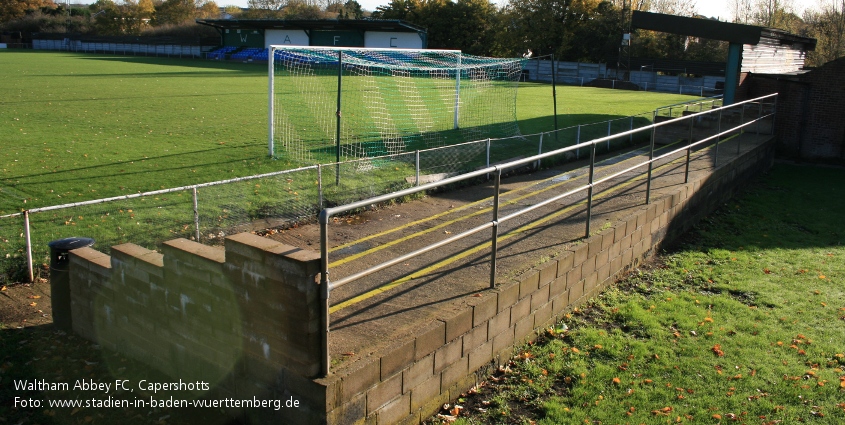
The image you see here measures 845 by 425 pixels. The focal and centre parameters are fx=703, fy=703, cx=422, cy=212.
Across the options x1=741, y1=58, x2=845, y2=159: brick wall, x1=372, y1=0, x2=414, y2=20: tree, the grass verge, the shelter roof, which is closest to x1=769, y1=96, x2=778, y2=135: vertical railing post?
x1=741, y1=58, x2=845, y2=159: brick wall

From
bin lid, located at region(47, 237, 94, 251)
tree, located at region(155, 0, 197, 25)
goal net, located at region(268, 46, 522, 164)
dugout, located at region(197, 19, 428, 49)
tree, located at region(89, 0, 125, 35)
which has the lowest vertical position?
bin lid, located at region(47, 237, 94, 251)

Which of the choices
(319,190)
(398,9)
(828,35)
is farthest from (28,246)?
(398,9)

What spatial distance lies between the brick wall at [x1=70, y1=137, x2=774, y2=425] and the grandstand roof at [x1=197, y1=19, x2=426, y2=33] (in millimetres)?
53154

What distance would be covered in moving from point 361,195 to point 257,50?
197ft

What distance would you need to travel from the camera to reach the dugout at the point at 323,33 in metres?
60.5

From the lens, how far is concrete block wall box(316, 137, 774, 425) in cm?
459

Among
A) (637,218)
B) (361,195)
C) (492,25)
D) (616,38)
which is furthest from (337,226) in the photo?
(492,25)

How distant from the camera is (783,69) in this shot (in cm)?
2327

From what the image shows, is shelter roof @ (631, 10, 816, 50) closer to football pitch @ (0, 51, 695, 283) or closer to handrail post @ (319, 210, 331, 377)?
football pitch @ (0, 51, 695, 283)

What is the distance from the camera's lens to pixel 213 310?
5.17 m

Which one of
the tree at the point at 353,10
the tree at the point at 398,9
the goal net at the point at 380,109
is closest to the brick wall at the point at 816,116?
the goal net at the point at 380,109

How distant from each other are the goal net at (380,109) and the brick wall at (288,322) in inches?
260

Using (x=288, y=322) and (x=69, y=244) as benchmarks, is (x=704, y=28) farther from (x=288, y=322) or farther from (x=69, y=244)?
(x=288, y=322)

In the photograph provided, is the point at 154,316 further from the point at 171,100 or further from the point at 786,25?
the point at 786,25
